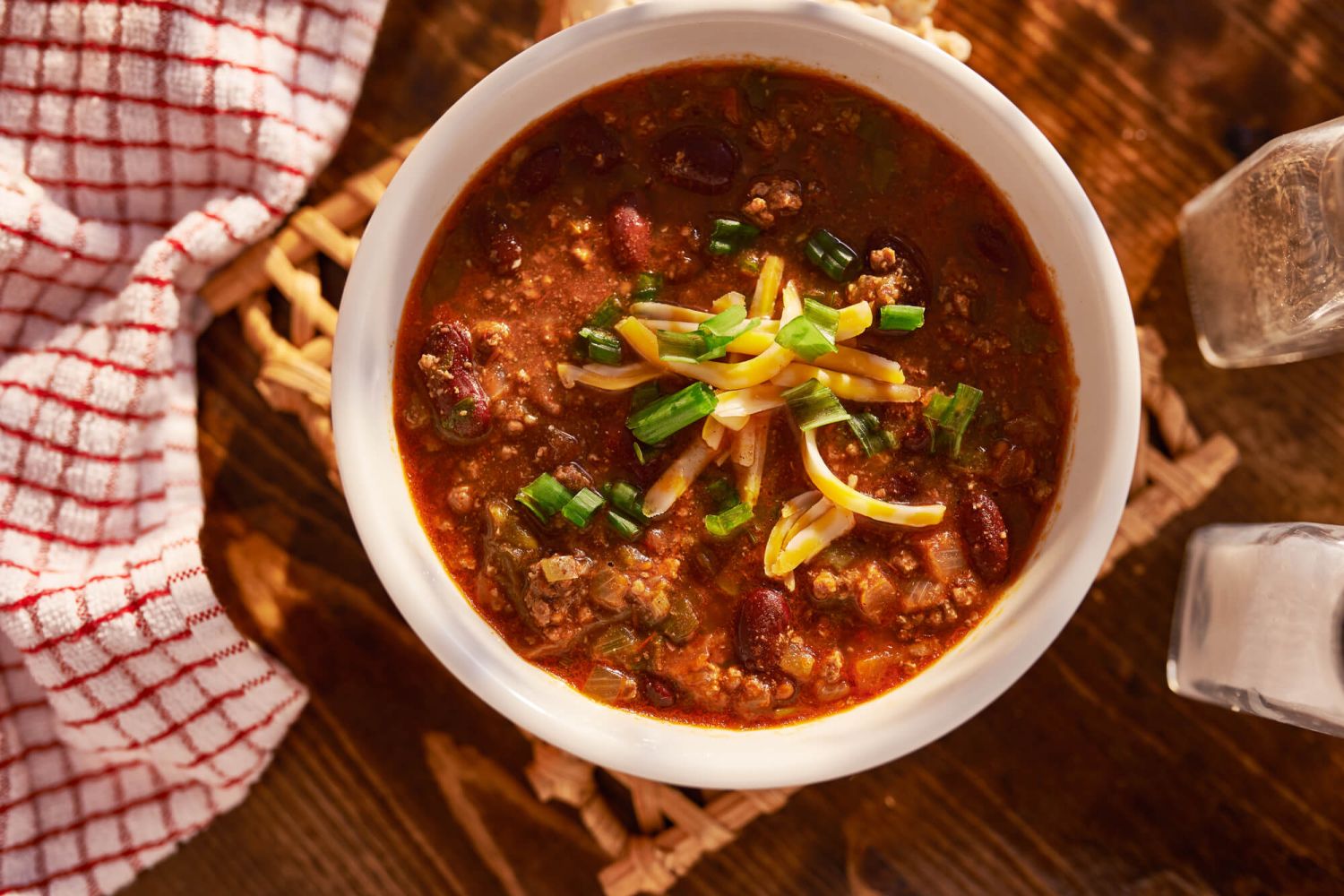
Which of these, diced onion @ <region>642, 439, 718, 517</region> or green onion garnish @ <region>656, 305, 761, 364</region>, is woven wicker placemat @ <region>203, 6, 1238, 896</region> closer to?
diced onion @ <region>642, 439, 718, 517</region>

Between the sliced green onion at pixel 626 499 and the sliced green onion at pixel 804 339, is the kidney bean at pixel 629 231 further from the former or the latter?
the sliced green onion at pixel 626 499

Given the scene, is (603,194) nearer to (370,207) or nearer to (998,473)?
(370,207)

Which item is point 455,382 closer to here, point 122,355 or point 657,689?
point 657,689

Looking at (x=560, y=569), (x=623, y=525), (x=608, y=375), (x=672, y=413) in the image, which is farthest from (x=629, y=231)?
(x=560, y=569)

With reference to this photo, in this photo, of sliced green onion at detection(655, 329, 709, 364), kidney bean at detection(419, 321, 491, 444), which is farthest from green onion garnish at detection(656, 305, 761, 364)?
kidney bean at detection(419, 321, 491, 444)

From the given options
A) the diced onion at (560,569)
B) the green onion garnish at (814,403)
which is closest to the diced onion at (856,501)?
the green onion garnish at (814,403)
